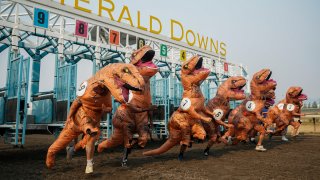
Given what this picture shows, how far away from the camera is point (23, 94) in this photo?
7227mm

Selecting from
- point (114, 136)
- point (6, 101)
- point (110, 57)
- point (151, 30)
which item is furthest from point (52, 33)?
point (114, 136)

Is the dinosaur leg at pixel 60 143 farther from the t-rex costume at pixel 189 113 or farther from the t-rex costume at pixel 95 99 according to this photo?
the t-rex costume at pixel 189 113

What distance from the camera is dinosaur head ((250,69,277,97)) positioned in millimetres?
7766

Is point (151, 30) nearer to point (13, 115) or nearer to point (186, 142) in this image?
point (13, 115)

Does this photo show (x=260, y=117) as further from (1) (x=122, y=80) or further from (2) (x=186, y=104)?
(1) (x=122, y=80)

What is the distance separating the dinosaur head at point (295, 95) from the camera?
10391 millimetres

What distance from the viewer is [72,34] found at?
13.5 meters

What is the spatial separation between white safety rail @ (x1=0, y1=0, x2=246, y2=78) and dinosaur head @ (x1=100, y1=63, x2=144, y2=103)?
4874mm

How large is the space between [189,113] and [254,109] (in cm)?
256

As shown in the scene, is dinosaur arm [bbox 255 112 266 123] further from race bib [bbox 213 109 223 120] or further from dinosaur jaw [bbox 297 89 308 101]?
dinosaur jaw [bbox 297 89 308 101]

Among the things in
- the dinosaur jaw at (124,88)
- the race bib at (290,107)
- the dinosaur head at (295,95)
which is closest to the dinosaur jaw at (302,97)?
the dinosaur head at (295,95)

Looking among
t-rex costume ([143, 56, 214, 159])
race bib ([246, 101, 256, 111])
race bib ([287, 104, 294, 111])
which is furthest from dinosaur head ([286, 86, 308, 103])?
t-rex costume ([143, 56, 214, 159])

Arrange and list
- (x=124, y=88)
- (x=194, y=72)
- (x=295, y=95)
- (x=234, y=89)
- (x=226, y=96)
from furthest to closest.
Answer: (x=295, y=95) → (x=234, y=89) → (x=226, y=96) → (x=194, y=72) → (x=124, y=88)

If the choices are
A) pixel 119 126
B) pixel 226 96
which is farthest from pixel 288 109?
pixel 119 126
